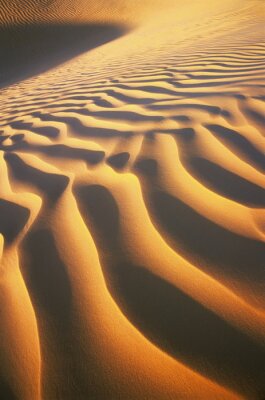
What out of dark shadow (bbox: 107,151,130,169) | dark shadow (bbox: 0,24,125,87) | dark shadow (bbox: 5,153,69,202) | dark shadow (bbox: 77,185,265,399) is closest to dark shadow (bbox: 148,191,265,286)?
dark shadow (bbox: 77,185,265,399)

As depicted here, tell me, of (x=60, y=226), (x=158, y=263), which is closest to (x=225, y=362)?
(x=158, y=263)

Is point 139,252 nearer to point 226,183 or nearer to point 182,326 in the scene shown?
point 182,326

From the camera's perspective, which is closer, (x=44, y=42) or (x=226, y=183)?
(x=226, y=183)

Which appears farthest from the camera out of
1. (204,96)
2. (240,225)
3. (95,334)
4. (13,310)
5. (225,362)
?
(204,96)

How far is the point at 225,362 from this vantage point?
82 cm

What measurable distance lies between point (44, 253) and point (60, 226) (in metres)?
0.15

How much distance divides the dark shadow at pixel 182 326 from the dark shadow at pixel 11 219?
0.43m

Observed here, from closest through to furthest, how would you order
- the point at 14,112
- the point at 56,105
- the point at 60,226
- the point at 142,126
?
1. the point at 60,226
2. the point at 142,126
3. the point at 56,105
4. the point at 14,112

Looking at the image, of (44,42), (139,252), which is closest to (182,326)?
(139,252)

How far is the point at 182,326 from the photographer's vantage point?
2.99ft

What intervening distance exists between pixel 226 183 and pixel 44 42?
413 inches

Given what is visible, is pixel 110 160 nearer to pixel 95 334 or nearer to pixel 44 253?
pixel 44 253

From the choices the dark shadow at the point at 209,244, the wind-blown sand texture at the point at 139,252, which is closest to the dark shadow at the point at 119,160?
the wind-blown sand texture at the point at 139,252

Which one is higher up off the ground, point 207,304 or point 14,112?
point 14,112
